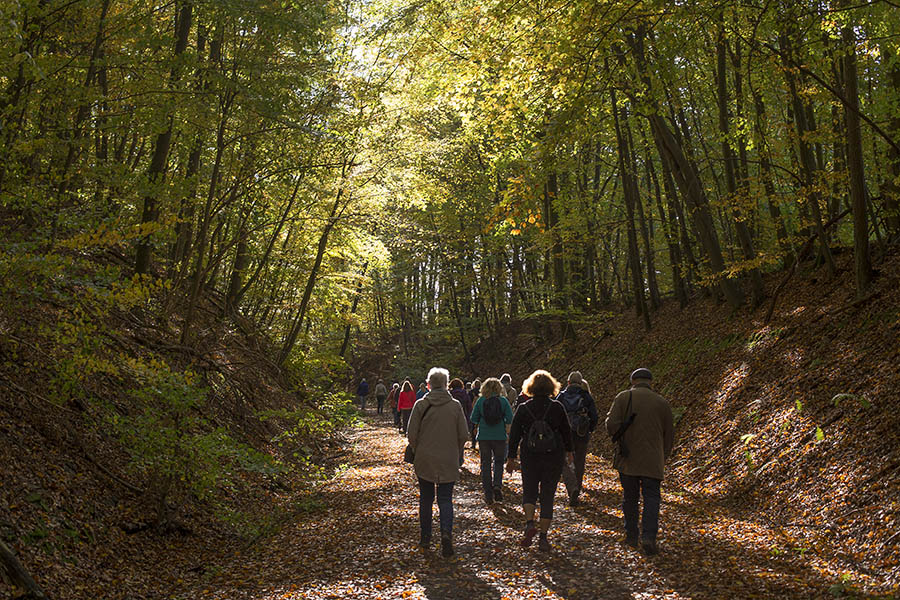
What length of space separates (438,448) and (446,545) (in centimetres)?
101

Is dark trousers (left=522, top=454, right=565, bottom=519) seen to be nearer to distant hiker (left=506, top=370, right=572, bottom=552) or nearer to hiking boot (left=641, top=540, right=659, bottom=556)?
distant hiker (left=506, top=370, right=572, bottom=552)

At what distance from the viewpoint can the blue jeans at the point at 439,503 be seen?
6.81m

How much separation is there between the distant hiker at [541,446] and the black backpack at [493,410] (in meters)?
2.26

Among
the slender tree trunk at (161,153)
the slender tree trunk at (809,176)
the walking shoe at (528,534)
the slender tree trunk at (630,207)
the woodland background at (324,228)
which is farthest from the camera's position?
the slender tree trunk at (630,207)

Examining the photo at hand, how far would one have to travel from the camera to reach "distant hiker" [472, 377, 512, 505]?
951 centimetres

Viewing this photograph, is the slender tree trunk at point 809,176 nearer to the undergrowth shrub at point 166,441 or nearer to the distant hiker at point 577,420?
the distant hiker at point 577,420

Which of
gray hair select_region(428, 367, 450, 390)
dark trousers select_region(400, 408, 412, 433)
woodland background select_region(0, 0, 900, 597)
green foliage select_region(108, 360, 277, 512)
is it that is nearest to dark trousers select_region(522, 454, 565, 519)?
gray hair select_region(428, 367, 450, 390)

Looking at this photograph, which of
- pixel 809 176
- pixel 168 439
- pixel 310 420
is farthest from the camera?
pixel 809 176

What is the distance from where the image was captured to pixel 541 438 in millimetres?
6812

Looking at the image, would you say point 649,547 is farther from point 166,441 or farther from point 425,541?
point 166,441

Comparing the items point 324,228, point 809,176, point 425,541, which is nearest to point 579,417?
point 425,541

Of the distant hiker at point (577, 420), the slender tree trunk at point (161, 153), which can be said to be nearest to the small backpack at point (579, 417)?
the distant hiker at point (577, 420)

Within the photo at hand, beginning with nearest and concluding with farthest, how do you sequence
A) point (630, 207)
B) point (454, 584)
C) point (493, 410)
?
1. point (454, 584)
2. point (493, 410)
3. point (630, 207)

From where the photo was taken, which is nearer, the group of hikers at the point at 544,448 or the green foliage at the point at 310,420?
the group of hikers at the point at 544,448
